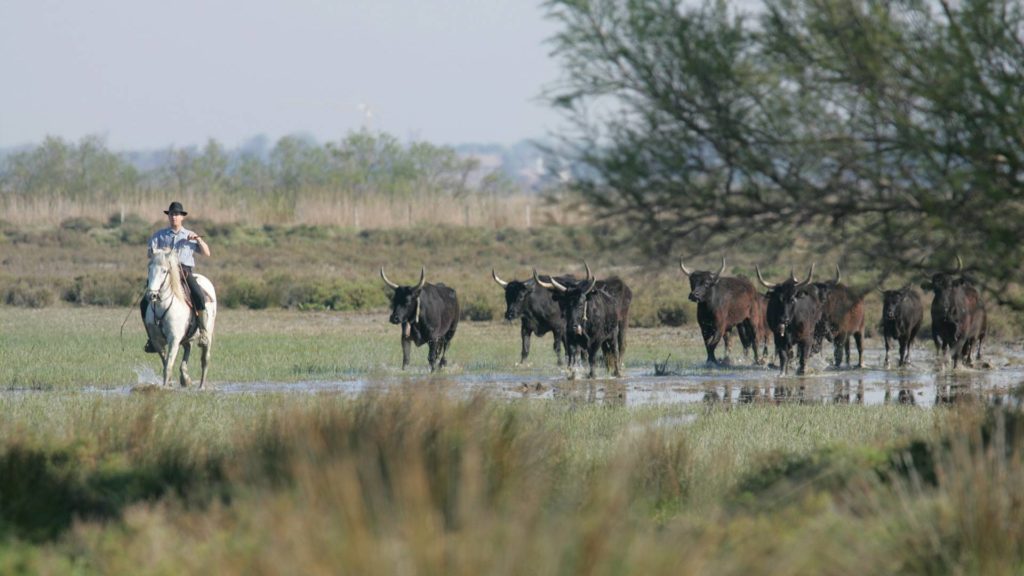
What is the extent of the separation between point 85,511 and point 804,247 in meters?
5.35

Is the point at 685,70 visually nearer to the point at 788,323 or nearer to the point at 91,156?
the point at 788,323

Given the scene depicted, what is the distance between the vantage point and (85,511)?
916 cm

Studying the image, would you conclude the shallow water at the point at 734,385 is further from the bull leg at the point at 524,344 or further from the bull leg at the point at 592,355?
the bull leg at the point at 524,344

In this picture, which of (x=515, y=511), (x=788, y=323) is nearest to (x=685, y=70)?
(x=515, y=511)

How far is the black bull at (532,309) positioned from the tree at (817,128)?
551 inches

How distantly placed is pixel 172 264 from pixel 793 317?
10230mm

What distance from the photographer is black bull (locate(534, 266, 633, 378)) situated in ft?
74.3

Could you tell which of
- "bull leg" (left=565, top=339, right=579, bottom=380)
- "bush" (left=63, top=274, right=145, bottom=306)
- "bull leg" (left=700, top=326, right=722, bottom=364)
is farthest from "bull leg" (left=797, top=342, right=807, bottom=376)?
"bush" (left=63, top=274, right=145, bottom=306)

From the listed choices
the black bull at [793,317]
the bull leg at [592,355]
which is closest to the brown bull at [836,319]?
the black bull at [793,317]

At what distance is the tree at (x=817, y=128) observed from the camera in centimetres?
922

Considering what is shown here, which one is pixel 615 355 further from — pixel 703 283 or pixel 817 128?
pixel 817 128

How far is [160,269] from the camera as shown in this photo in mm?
18375

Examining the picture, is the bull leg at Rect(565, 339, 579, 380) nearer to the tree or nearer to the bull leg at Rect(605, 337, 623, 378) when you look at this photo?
the bull leg at Rect(605, 337, 623, 378)

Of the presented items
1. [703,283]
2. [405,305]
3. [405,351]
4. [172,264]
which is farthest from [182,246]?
[703,283]
